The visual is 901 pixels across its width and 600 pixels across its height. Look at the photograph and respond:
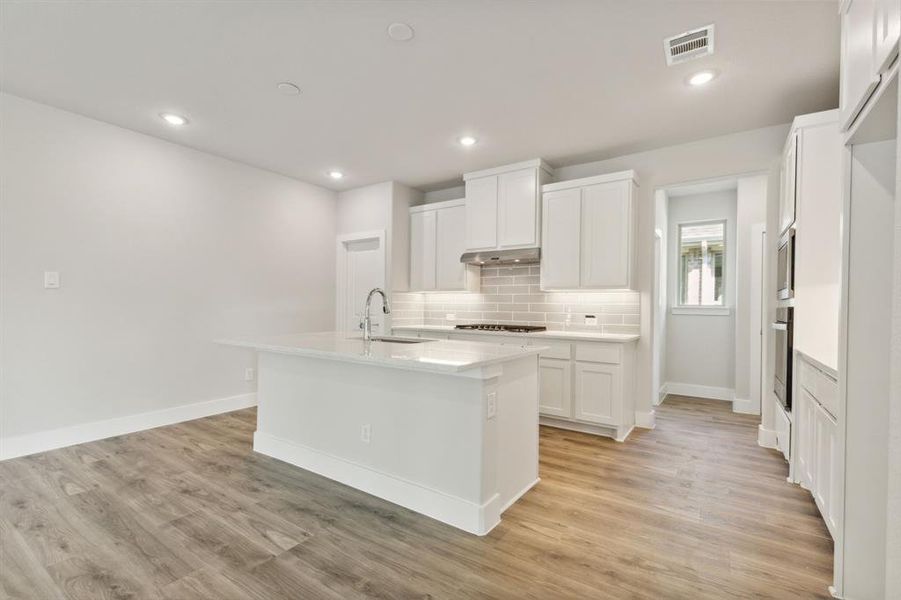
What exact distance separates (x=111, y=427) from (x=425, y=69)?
3.91 m

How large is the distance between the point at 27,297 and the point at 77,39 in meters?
2.00

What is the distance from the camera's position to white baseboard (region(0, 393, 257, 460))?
312 cm

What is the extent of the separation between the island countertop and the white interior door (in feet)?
7.60

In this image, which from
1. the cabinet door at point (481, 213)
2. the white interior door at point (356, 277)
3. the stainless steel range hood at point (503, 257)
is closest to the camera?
the stainless steel range hood at point (503, 257)

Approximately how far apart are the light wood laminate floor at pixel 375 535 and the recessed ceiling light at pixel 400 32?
106 inches

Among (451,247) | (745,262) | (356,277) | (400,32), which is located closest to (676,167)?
(745,262)

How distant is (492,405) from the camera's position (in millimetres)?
2189

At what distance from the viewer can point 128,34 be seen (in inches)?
93.0

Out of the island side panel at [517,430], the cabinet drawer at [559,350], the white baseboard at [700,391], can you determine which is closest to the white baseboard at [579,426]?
the cabinet drawer at [559,350]

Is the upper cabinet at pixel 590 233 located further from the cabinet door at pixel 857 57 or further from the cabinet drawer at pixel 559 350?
the cabinet door at pixel 857 57

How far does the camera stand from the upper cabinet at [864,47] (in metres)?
1.20

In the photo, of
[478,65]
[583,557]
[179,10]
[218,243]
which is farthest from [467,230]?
[583,557]

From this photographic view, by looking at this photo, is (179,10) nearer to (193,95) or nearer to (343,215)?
(193,95)

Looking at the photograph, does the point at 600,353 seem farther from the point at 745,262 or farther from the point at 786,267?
the point at 745,262
